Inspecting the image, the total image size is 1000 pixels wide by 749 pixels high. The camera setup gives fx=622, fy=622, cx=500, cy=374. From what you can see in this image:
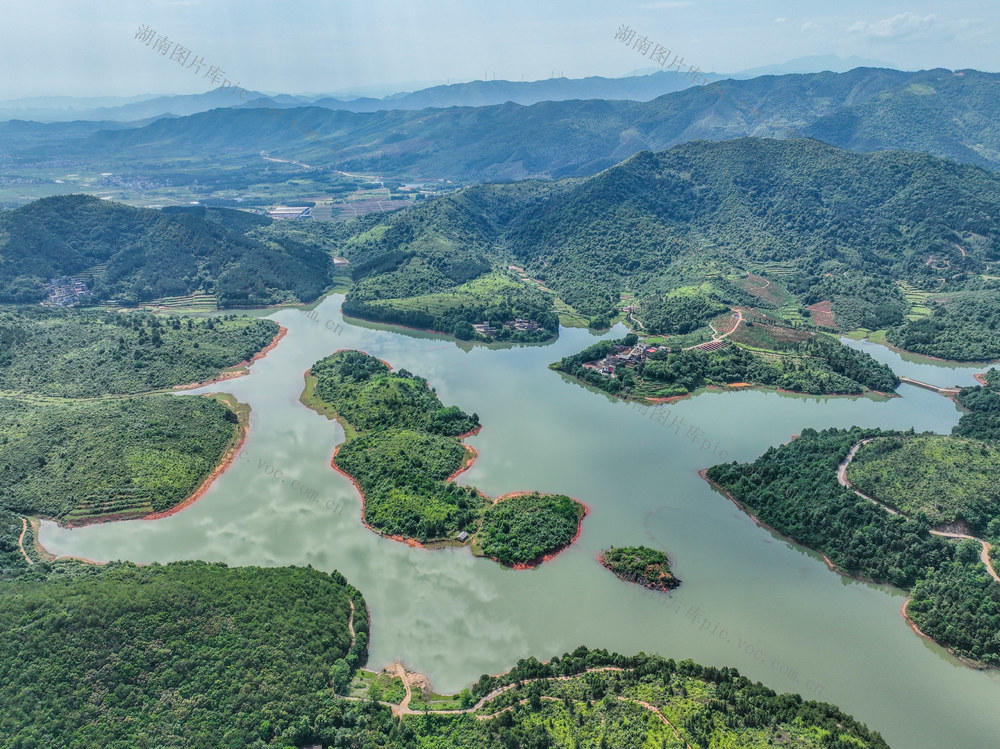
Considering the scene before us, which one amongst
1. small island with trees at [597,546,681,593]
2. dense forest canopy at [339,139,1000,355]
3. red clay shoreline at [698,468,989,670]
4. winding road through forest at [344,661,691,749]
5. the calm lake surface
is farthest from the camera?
dense forest canopy at [339,139,1000,355]

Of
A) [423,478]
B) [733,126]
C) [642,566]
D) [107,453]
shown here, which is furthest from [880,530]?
[733,126]

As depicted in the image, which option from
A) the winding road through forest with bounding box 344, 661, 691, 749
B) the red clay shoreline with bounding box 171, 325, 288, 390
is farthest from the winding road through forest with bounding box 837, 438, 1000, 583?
the red clay shoreline with bounding box 171, 325, 288, 390

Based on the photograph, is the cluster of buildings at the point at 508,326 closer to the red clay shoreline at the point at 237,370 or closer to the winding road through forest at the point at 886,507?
the red clay shoreline at the point at 237,370

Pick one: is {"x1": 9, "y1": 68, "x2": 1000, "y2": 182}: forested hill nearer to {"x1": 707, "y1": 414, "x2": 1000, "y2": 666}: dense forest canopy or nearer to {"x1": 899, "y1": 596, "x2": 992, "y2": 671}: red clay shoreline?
{"x1": 707, "y1": 414, "x2": 1000, "y2": 666}: dense forest canopy

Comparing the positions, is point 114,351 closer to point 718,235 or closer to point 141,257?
point 141,257

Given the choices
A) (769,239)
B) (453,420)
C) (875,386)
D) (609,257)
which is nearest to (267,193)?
(609,257)

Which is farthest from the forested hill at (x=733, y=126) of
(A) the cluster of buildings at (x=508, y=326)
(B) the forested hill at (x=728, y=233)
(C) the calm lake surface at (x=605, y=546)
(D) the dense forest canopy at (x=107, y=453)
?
(D) the dense forest canopy at (x=107, y=453)

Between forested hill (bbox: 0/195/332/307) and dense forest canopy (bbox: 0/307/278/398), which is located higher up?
forested hill (bbox: 0/195/332/307)
